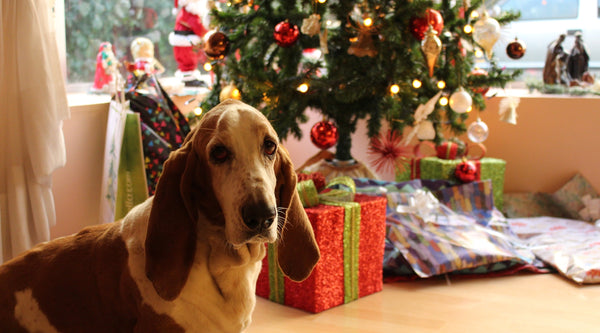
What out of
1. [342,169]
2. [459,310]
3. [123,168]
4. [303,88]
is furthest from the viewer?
[342,169]

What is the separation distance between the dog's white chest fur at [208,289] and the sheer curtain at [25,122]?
89cm

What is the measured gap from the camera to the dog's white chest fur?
1.02 meters

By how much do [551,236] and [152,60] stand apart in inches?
80.0

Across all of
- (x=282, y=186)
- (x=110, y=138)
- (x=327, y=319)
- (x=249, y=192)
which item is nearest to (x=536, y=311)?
(x=327, y=319)

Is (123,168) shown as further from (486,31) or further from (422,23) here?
(486,31)

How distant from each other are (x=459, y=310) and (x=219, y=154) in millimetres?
1326

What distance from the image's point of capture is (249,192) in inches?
37.8

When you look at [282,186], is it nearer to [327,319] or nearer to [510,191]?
[327,319]

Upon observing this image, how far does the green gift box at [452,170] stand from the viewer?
2.84 metres

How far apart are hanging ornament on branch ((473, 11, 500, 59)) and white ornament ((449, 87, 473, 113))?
0.27m

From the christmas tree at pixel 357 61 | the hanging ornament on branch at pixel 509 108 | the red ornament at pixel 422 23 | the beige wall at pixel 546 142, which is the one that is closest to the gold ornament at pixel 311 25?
the christmas tree at pixel 357 61

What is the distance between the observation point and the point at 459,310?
80.5 inches

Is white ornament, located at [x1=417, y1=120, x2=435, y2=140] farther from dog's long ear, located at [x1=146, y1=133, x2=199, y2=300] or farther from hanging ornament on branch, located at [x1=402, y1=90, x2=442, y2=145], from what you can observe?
dog's long ear, located at [x1=146, y1=133, x2=199, y2=300]

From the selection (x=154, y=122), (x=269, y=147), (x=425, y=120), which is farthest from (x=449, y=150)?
(x=269, y=147)
